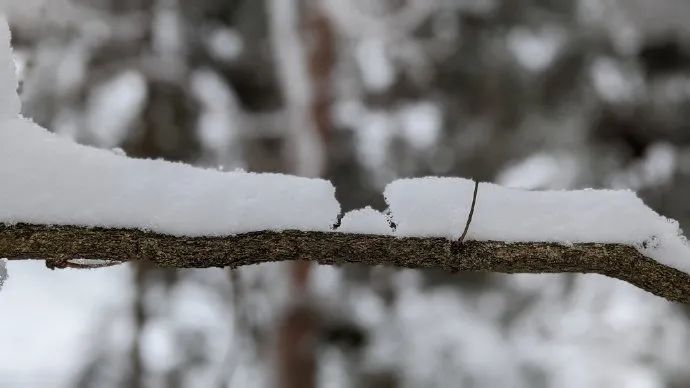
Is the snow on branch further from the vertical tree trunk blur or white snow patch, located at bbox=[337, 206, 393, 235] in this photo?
the vertical tree trunk blur

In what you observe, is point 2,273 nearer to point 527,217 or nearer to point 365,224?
point 365,224

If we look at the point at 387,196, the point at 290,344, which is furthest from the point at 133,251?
the point at 290,344

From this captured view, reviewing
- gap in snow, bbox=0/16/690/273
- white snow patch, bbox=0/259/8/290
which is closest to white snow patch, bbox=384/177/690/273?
gap in snow, bbox=0/16/690/273

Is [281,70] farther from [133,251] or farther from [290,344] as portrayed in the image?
[133,251]

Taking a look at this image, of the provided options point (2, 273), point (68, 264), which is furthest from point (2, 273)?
point (68, 264)

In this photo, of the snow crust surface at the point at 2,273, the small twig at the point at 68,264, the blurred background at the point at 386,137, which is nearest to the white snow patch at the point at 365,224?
the small twig at the point at 68,264

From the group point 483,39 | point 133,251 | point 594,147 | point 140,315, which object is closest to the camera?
point 133,251
